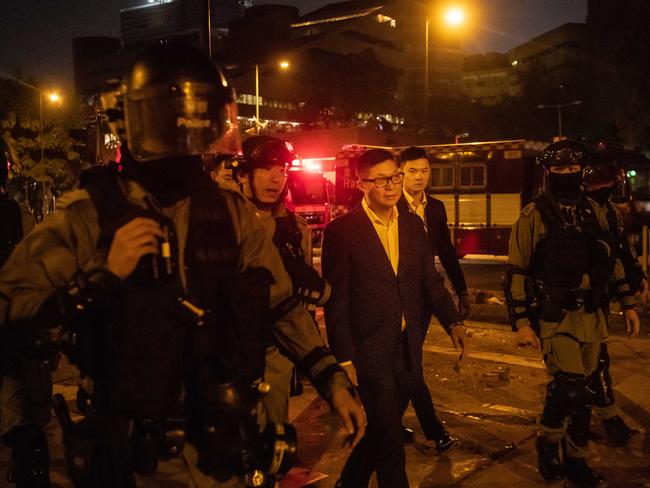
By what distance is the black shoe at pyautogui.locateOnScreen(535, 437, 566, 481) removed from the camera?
4508mm

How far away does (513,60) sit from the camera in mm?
110938

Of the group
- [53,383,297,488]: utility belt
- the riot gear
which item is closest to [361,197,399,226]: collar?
the riot gear

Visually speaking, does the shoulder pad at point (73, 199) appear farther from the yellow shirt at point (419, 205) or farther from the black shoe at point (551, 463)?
the yellow shirt at point (419, 205)

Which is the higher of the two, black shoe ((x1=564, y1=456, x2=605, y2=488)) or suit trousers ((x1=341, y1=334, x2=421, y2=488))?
suit trousers ((x1=341, y1=334, x2=421, y2=488))

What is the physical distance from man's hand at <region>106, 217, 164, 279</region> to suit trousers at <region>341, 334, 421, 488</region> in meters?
2.07

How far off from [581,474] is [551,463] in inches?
7.2

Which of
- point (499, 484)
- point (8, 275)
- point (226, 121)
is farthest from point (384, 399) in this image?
point (8, 275)

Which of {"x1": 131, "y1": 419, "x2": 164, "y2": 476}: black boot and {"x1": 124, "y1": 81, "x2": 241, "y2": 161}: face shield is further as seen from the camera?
{"x1": 124, "y1": 81, "x2": 241, "y2": 161}: face shield

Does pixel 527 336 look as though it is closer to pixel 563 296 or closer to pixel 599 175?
pixel 563 296

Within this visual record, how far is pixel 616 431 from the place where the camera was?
5.15 meters

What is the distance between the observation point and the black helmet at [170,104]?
239 centimetres

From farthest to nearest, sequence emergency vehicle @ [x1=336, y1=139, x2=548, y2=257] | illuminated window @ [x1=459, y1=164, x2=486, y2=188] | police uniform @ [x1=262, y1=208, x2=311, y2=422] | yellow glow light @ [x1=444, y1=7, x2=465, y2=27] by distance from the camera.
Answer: yellow glow light @ [x1=444, y1=7, x2=465, y2=27] < illuminated window @ [x1=459, y1=164, x2=486, y2=188] < emergency vehicle @ [x1=336, y1=139, x2=548, y2=257] < police uniform @ [x1=262, y1=208, x2=311, y2=422]

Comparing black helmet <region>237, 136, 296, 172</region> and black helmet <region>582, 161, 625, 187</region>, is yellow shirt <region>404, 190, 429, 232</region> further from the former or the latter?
black helmet <region>237, 136, 296, 172</region>

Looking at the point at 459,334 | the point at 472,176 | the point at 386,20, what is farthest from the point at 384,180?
the point at 386,20
